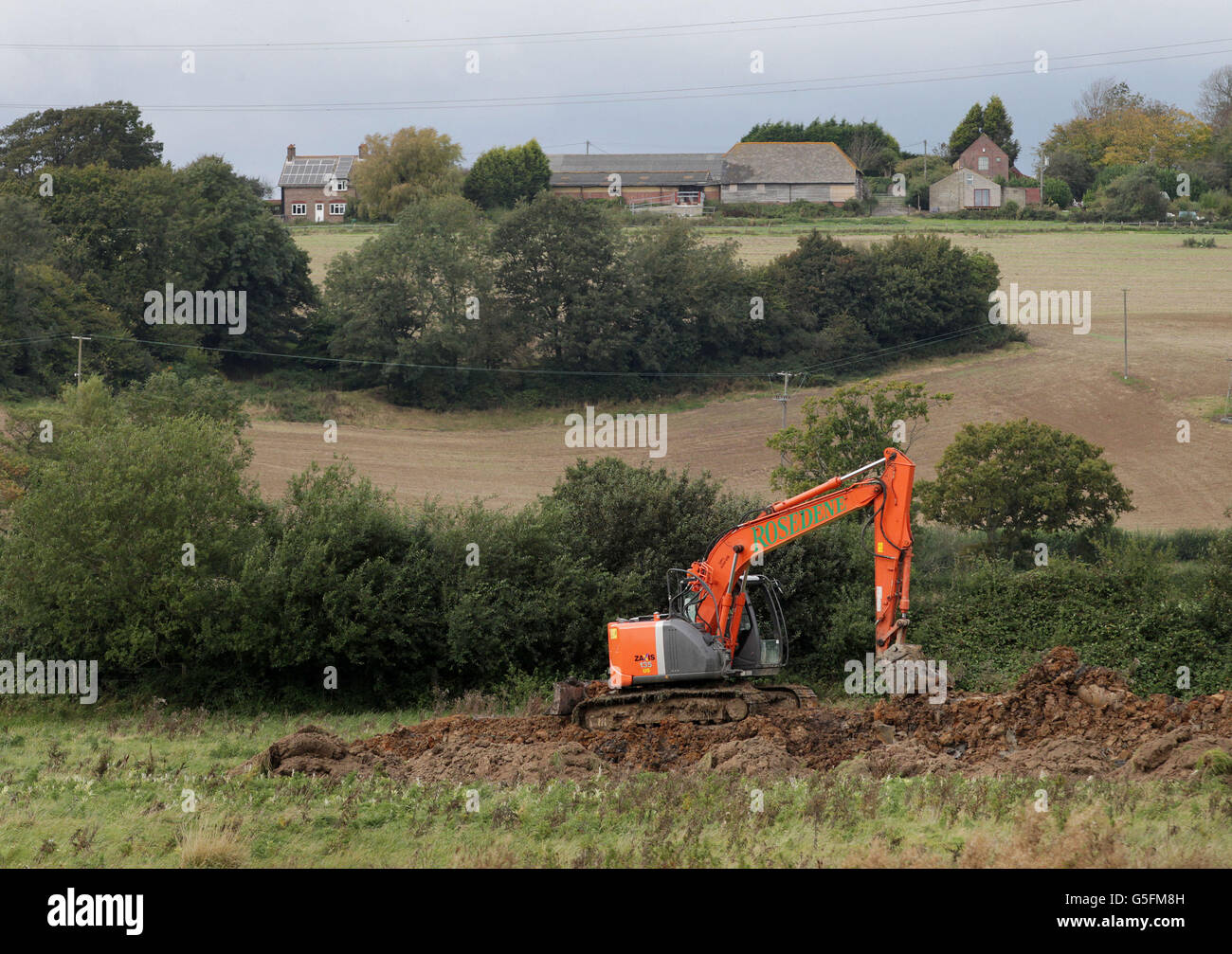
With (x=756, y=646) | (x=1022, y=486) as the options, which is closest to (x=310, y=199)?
(x=1022, y=486)

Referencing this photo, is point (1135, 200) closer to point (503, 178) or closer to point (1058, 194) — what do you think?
point (1058, 194)

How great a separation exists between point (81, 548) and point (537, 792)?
13.9 metres

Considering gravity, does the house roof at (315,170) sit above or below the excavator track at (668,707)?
above

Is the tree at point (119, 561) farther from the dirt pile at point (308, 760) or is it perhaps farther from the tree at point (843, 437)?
the tree at point (843, 437)

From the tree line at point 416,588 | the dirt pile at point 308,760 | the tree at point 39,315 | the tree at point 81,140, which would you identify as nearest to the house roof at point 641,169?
the tree at point 81,140

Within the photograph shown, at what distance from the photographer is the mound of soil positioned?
14766mm

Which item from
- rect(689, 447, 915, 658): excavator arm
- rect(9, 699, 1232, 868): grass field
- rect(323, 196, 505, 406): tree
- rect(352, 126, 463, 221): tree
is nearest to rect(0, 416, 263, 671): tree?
rect(9, 699, 1232, 868): grass field

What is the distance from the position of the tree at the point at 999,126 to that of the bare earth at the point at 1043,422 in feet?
139

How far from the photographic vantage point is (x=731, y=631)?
763 inches

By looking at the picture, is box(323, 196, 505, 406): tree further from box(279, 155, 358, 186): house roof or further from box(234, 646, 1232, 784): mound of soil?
box(234, 646, 1232, 784): mound of soil

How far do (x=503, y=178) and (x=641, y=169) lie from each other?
17376mm

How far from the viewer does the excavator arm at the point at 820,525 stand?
18344mm

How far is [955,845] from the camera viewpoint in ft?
33.8
